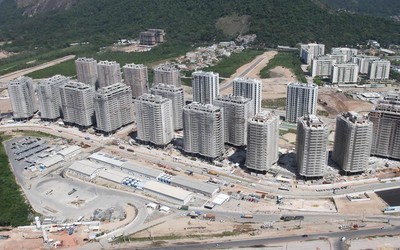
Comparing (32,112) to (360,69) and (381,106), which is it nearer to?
(381,106)

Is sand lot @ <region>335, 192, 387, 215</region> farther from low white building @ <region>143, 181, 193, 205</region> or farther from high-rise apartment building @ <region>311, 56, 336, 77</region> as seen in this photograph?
high-rise apartment building @ <region>311, 56, 336, 77</region>

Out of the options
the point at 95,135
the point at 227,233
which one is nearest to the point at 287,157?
the point at 227,233

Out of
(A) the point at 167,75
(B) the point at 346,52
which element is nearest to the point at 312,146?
(A) the point at 167,75

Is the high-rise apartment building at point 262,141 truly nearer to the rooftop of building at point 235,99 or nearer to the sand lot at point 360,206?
the rooftop of building at point 235,99

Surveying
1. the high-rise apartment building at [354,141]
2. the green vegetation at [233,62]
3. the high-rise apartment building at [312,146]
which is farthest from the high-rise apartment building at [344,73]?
the high-rise apartment building at [312,146]

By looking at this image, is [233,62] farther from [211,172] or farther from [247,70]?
[211,172]

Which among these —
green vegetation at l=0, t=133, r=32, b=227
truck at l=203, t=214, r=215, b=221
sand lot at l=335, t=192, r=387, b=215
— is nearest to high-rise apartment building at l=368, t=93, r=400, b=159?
sand lot at l=335, t=192, r=387, b=215
